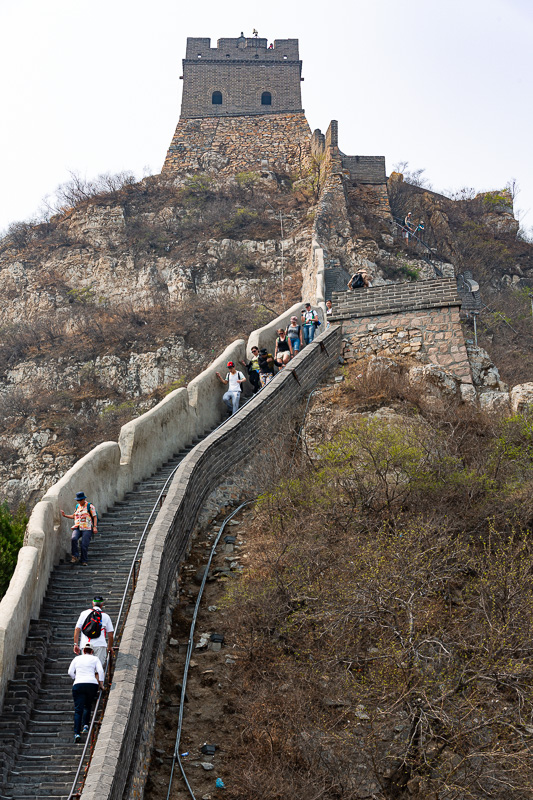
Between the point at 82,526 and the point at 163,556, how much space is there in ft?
4.35

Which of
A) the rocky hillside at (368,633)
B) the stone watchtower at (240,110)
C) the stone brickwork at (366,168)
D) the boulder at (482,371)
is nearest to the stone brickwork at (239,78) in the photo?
the stone watchtower at (240,110)

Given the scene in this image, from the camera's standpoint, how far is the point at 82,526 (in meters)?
10.5

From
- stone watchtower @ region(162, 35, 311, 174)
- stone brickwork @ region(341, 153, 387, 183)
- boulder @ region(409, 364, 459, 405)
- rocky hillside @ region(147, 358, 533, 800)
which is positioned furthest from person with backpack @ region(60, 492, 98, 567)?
stone watchtower @ region(162, 35, 311, 174)

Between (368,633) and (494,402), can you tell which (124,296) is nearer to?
(494,402)

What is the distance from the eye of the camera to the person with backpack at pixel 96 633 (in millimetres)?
8125

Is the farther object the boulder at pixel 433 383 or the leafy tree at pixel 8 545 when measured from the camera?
the boulder at pixel 433 383

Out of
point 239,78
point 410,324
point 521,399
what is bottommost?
point 521,399

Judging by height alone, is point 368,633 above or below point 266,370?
below

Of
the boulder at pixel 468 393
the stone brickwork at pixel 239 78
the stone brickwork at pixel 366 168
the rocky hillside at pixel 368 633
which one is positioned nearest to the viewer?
A: the rocky hillside at pixel 368 633

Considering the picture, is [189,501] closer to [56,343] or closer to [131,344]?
[131,344]

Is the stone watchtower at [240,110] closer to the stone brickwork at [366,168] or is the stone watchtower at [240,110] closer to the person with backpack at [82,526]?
the stone brickwork at [366,168]

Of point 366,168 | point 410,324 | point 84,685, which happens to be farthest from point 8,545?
point 366,168

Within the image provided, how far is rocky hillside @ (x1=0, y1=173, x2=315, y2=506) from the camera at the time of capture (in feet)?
79.5

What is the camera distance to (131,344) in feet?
89.4
